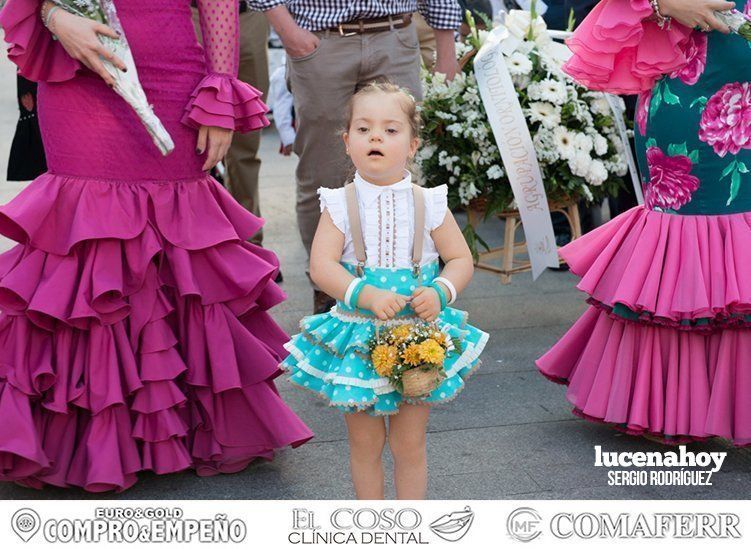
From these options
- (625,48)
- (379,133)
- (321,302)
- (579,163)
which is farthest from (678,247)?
(321,302)

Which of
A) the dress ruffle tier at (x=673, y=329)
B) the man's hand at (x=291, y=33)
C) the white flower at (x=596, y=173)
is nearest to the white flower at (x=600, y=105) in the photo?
the white flower at (x=596, y=173)

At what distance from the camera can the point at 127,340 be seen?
149 inches

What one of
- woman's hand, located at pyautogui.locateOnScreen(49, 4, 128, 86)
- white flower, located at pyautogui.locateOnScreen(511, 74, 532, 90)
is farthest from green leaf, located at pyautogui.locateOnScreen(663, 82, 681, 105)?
woman's hand, located at pyautogui.locateOnScreen(49, 4, 128, 86)

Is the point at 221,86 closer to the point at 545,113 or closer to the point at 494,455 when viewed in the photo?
the point at 494,455

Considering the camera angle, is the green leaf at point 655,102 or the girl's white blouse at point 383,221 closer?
the girl's white blouse at point 383,221

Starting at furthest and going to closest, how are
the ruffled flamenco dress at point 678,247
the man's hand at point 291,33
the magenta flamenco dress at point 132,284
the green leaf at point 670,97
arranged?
the man's hand at point 291,33
the green leaf at point 670,97
the ruffled flamenco dress at point 678,247
the magenta flamenco dress at point 132,284

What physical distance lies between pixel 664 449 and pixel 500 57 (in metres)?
2.16

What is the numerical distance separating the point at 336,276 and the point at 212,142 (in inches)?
38.0

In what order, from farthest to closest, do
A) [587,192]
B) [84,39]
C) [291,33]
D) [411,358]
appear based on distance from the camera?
[587,192] → [291,33] → [84,39] → [411,358]

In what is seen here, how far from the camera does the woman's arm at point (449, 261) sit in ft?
10.4

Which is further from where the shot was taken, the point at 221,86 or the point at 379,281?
the point at 221,86

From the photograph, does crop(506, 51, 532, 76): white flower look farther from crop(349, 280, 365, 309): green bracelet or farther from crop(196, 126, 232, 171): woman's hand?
crop(349, 280, 365, 309): green bracelet

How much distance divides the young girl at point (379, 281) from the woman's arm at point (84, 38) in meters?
0.85

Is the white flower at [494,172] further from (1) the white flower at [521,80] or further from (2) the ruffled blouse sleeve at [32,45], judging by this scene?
(2) the ruffled blouse sleeve at [32,45]
